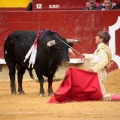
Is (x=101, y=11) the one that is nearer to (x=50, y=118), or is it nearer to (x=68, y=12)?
(x=68, y=12)

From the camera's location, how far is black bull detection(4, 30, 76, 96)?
1368cm

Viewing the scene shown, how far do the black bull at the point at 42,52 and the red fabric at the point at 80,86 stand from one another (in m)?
1.35

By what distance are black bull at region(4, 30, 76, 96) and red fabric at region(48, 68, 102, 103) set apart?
4.43 feet

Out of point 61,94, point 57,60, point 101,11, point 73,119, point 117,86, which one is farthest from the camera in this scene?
point 101,11

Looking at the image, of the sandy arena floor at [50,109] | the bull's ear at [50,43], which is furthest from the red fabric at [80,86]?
the bull's ear at [50,43]

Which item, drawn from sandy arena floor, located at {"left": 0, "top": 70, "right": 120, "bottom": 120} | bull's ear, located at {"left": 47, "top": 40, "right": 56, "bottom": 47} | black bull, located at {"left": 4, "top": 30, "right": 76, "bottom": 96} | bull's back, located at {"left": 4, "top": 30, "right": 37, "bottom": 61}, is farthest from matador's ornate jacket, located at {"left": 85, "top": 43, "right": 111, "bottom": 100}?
bull's back, located at {"left": 4, "top": 30, "right": 37, "bottom": 61}

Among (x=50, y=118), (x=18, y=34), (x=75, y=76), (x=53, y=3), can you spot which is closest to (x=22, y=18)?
(x=53, y=3)

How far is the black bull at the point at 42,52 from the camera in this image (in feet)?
44.9

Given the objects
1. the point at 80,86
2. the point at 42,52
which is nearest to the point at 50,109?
the point at 80,86

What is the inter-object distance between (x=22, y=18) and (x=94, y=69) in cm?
526

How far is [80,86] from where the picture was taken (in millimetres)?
12164

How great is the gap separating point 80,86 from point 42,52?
1.92m

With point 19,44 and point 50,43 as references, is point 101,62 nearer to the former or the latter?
point 50,43

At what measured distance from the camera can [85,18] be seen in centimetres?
1697
